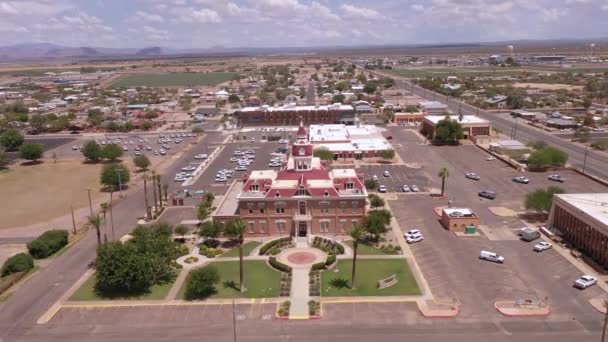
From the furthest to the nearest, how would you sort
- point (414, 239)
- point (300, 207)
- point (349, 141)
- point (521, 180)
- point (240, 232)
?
point (349, 141)
point (521, 180)
point (300, 207)
point (414, 239)
point (240, 232)

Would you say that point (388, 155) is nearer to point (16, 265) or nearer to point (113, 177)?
point (113, 177)

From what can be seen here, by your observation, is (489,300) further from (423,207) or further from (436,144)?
(436,144)

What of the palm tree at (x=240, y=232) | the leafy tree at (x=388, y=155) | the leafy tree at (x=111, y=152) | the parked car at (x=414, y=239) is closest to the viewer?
the palm tree at (x=240, y=232)

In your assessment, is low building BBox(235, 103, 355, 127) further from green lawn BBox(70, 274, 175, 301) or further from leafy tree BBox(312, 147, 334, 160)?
green lawn BBox(70, 274, 175, 301)

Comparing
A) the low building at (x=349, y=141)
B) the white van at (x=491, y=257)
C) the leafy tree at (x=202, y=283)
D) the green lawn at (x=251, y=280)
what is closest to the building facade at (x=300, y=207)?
the green lawn at (x=251, y=280)

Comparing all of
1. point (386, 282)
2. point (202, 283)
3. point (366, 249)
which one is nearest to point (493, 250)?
point (366, 249)

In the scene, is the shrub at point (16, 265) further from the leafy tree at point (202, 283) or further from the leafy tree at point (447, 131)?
the leafy tree at point (447, 131)
